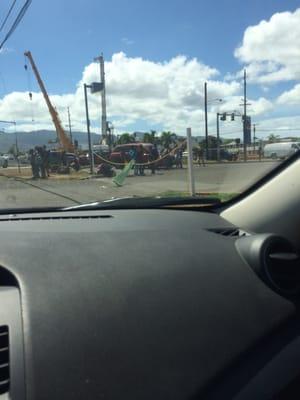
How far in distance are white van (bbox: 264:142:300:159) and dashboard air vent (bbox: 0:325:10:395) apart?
83.5 inches

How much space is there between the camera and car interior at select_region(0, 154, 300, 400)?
1.62 meters

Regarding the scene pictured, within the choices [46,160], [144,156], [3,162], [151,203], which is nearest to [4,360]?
[151,203]

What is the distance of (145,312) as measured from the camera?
1887mm

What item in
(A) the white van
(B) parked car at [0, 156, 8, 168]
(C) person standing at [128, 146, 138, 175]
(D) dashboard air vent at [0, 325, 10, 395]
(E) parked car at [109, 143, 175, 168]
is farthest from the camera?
(B) parked car at [0, 156, 8, 168]

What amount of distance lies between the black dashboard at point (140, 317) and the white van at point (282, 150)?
34.5 inches

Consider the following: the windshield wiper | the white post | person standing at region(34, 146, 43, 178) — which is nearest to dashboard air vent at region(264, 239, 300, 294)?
the windshield wiper

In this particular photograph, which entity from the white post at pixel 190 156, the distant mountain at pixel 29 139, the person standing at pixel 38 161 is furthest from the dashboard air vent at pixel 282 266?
the distant mountain at pixel 29 139

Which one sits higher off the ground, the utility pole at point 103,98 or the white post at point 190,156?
the utility pole at point 103,98

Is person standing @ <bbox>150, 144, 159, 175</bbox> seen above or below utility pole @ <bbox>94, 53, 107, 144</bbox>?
below

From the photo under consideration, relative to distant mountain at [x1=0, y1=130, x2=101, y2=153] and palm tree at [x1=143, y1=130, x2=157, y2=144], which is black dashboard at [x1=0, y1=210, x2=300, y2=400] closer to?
palm tree at [x1=143, y1=130, x2=157, y2=144]

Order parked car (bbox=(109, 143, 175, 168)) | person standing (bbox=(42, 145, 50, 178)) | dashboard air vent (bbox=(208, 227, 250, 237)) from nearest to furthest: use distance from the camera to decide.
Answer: dashboard air vent (bbox=(208, 227, 250, 237)) → parked car (bbox=(109, 143, 175, 168)) → person standing (bbox=(42, 145, 50, 178))

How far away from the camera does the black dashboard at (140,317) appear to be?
162 cm

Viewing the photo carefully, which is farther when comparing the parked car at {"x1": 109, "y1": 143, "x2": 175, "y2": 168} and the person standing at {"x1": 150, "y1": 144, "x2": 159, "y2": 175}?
the parked car at {"x1": 109, "y1": 143, "x2": 175, "y2": 168}

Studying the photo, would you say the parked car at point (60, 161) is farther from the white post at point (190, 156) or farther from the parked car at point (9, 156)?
the parked car at point (9, 156)
